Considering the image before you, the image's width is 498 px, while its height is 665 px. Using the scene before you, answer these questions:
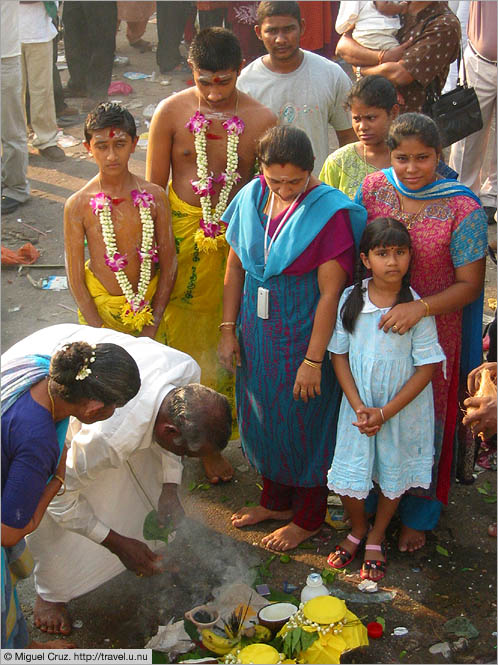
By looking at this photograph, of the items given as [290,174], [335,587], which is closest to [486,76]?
[290,174]

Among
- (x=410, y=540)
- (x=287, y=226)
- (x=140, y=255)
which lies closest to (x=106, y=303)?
(x=140, y=255)

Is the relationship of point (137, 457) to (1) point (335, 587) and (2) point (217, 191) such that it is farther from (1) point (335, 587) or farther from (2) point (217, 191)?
(2) point (217, 191)

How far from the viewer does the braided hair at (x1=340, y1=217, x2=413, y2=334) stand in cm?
335

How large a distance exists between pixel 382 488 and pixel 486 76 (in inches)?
160

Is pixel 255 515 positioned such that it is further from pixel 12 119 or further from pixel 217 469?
pixel 12 119

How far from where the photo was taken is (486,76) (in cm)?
649

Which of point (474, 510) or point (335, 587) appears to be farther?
point (474, 510)

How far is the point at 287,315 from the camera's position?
361 cm

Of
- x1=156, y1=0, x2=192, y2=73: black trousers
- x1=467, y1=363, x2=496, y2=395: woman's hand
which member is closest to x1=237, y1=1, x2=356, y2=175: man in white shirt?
x1=467, y1=363, x2=496, y2=395: woman's hand

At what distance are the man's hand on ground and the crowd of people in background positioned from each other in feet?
0.04

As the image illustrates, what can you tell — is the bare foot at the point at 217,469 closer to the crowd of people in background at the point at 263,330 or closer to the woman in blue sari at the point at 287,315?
the crowd of people in background at the point at 263,330

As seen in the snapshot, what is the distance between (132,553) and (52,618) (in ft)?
1.44

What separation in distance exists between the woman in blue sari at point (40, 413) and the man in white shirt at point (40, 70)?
5.52 m

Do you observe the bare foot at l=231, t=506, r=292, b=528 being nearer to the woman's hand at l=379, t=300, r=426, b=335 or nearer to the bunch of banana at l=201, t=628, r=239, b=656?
the bunch of banana at l=201, t=628, r=239, b=656
